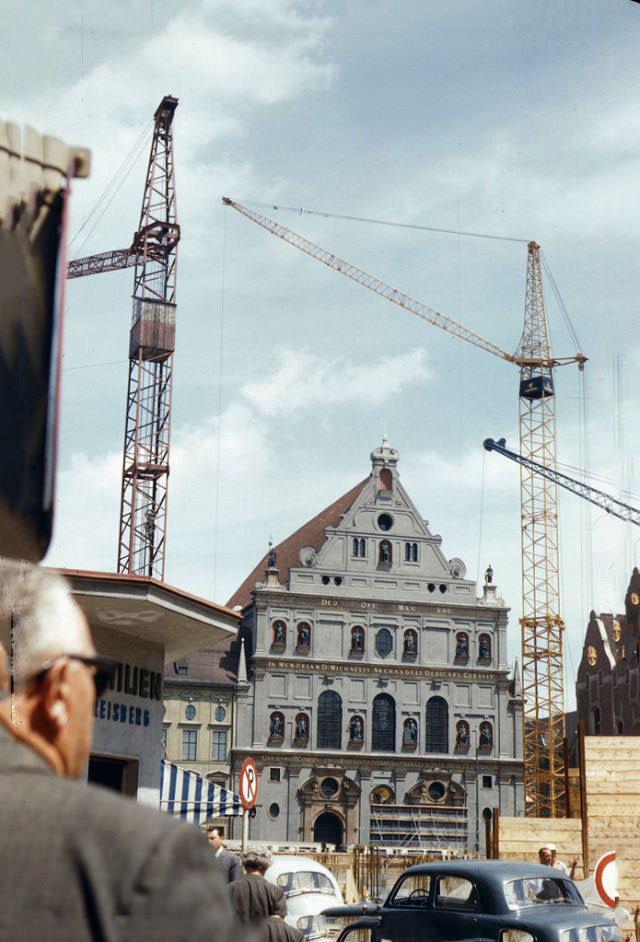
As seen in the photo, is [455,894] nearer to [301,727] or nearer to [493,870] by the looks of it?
[493,870]

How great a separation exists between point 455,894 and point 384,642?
50.1m

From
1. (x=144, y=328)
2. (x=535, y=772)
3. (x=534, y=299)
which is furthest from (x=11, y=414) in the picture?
(x=534, y=299)

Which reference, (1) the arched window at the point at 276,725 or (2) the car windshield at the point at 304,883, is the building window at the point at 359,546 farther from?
(2) the car windshield at the point at 304,883

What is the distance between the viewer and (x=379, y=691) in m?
60.3

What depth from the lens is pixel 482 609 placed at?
6256cm

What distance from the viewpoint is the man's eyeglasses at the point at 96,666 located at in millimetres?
1493

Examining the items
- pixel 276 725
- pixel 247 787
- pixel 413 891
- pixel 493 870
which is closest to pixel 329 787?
pixel 276 725

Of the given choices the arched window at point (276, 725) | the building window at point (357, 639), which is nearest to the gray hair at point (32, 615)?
the arched window at point (276, 725)

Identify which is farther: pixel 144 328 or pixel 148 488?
pixel 148 488

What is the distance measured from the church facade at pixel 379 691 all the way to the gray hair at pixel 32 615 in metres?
58.1

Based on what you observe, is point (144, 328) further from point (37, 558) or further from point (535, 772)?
point (535, 772)

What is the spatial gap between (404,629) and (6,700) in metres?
60.6

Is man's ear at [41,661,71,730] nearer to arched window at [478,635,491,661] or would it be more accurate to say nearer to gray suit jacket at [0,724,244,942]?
gray suit jacket at [0,724,244,942]

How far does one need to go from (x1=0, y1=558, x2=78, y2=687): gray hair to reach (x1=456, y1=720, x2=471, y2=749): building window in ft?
201
